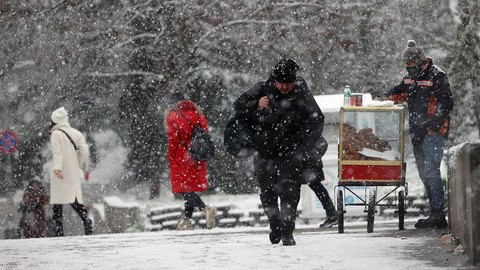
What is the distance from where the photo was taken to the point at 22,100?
111 ft

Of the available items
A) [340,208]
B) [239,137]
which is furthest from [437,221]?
[239,137]

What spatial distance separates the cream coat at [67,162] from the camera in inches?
729

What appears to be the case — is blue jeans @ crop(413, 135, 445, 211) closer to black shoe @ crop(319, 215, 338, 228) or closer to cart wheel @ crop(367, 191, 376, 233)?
cart wheel @ crop(367, 191, 376, 233)

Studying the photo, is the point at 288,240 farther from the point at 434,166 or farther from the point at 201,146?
the point at 201,146

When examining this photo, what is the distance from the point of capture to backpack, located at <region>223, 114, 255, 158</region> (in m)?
12.8

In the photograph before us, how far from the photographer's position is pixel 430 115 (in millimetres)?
14383

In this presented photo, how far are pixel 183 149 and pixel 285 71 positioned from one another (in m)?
5.82

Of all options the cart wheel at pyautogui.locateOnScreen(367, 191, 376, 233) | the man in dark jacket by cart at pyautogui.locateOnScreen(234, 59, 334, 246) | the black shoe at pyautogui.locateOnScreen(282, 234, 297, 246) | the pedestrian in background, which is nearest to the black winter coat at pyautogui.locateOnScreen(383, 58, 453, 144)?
the cart wheel at pyautogui.locateOnScreen(367, 191, 376, 233)

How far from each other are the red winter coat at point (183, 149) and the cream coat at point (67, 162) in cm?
136

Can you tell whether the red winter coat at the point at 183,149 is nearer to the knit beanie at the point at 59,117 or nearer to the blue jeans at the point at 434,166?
the knit beanie at the point at 59,117

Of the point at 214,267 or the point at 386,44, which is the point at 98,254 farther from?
the point at 386,44

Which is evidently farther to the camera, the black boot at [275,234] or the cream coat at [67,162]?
the cream coat at [67,162]

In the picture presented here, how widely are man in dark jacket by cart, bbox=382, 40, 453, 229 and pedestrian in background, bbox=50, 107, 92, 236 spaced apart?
222 inches

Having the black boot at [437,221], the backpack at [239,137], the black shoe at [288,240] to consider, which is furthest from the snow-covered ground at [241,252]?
the backpack at [239,137]
